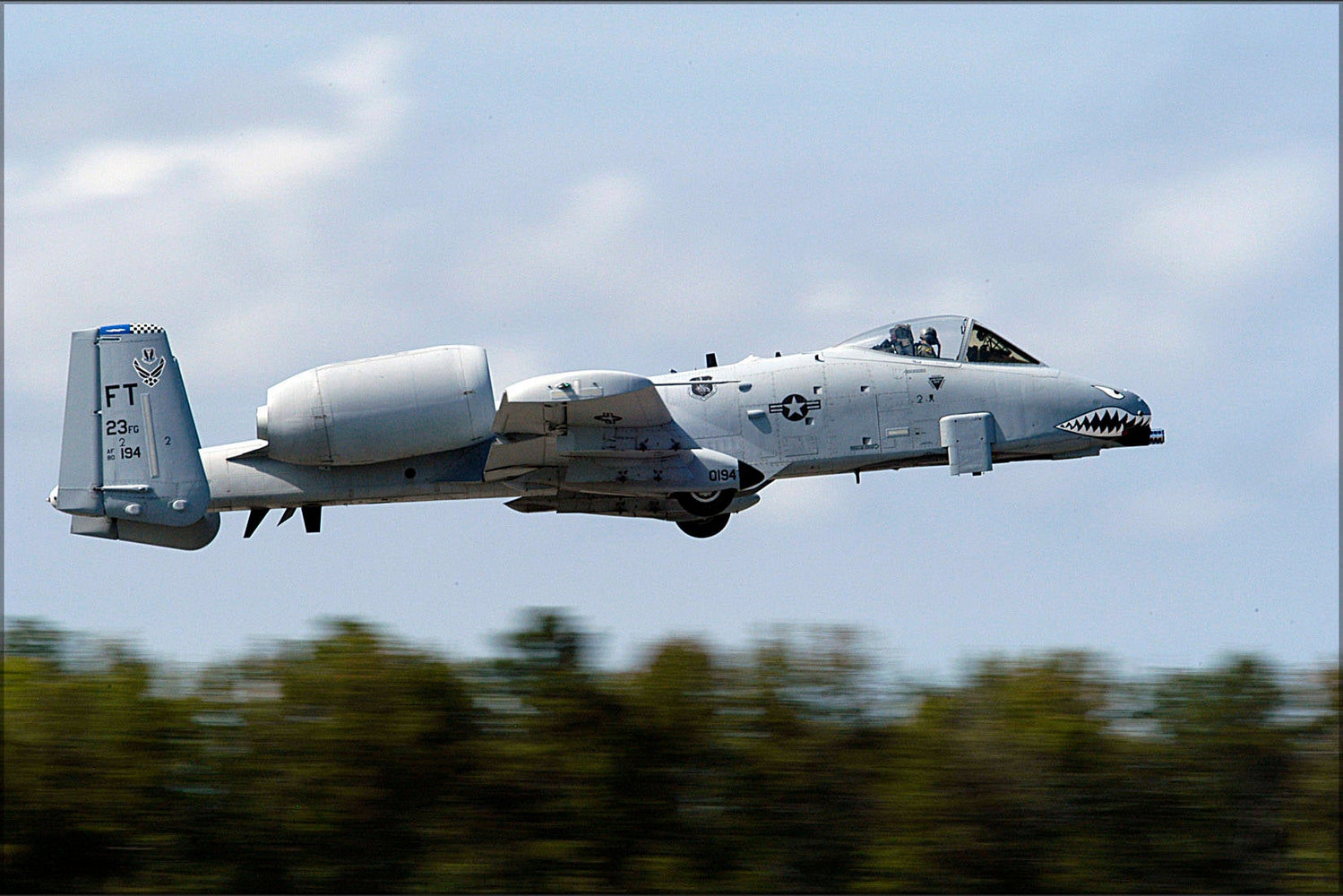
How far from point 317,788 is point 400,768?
0.59 meters

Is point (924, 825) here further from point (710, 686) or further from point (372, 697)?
point (372, 697)

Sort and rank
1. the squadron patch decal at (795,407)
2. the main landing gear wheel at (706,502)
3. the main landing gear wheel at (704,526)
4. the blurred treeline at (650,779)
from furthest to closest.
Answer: the main landing gear wheel at (704,526) < the main landing gear wheel at (706,502) < the squadron patch decal at (795,407) < the blurred treeline at (650,779)

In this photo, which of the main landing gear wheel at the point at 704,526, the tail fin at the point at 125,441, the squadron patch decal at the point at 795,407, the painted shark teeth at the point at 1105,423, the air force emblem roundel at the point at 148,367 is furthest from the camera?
the main landing gear wheel at the point at 704,526

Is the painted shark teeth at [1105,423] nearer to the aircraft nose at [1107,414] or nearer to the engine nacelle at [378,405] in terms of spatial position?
the aircraft nose at [1107,414]

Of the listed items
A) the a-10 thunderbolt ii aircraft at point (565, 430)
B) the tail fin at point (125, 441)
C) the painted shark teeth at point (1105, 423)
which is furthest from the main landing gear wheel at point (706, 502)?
the tail fin at point (125, 441)

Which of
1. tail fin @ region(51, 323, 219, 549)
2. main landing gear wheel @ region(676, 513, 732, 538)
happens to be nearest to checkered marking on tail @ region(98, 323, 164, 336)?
tail fin @ region(51, 323, 219, 549)

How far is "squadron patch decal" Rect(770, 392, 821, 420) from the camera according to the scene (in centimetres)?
1981

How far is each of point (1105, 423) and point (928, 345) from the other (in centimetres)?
265

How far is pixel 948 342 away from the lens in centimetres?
2022

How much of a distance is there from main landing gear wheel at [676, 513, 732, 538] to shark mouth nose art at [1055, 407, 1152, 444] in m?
4.88

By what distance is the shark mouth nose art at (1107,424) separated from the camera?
2014cm

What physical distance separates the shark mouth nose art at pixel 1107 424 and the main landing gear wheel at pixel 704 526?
192 inches

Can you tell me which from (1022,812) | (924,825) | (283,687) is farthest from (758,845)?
(283,687)

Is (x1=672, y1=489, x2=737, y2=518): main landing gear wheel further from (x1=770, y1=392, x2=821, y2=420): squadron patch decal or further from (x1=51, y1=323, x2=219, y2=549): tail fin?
(x1=51, y1=323, x2=219, y2=549): tail fin
